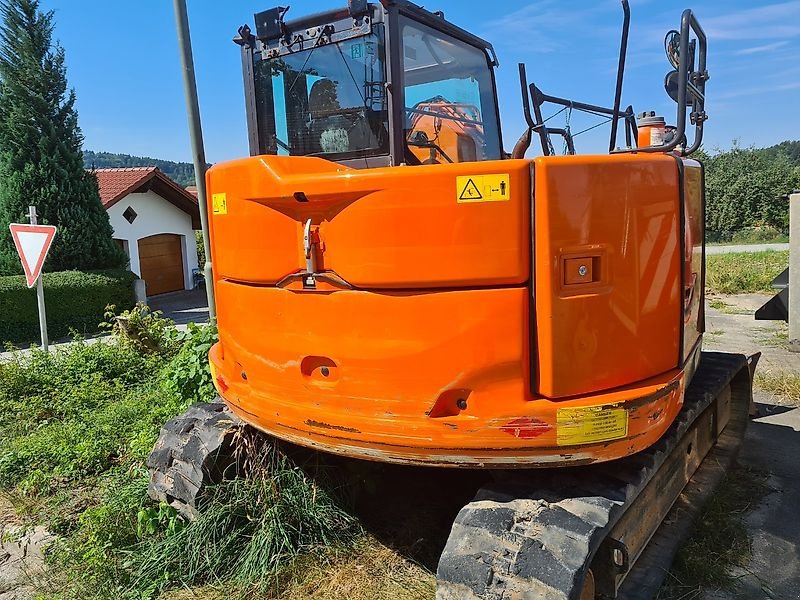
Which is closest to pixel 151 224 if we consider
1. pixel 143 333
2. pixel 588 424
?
pixel 143 333

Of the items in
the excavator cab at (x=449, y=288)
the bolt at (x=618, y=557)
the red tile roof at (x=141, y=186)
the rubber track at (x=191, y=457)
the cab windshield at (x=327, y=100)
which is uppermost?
the red tile roof at (x=141, y=186)

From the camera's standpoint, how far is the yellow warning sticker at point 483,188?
234 centimetres

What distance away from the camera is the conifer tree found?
1409 centimetres

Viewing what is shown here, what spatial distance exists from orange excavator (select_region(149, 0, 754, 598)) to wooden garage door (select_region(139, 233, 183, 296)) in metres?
16.9

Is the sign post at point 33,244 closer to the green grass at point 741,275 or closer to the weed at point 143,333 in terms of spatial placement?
the weed at point 143,333

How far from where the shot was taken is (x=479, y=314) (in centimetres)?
243

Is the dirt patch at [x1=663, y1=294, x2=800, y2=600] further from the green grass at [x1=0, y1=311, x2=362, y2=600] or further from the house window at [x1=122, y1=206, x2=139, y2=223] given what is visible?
the house window at [x1=122, y1=206, x2=139, y2=223]

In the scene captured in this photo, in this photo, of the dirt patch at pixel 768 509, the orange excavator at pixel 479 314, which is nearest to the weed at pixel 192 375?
the orange excavator at pixel 479 314

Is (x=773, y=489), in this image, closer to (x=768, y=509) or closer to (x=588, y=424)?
(x=768, y=509)

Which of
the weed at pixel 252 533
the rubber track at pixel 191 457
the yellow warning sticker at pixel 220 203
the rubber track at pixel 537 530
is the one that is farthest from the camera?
the rubber track at pixel 191 457

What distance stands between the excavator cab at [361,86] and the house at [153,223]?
1476cm

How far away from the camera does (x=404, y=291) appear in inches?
98.6

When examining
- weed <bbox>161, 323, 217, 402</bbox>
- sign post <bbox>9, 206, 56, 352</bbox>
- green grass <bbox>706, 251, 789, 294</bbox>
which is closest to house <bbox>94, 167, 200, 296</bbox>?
sign post <bbox>9, 206, 56, 352</bbox>

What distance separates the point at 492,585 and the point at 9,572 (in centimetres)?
265
